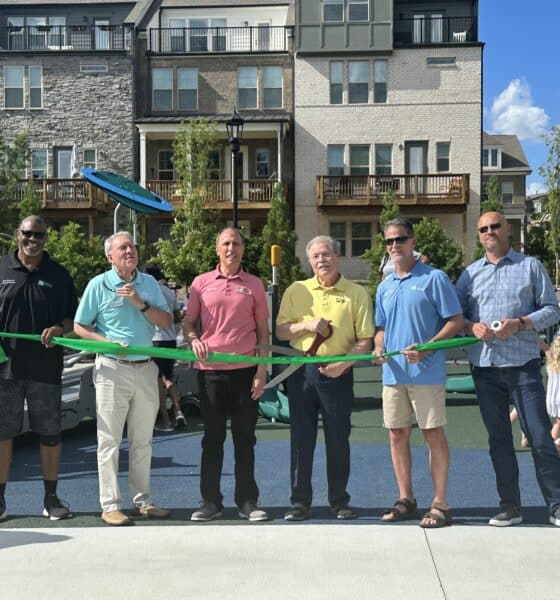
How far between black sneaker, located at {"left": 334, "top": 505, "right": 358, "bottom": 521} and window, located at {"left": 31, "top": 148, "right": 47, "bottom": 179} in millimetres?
35326

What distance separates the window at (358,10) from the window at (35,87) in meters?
13.9

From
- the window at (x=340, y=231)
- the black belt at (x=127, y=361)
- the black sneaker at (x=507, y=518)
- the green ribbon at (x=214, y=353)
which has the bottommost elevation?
the black sneaker at (x=507, y=518)

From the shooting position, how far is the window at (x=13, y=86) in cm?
3956

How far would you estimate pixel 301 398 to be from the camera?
6535 mm

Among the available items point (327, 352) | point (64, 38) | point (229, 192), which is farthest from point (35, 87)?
point (327, 352)

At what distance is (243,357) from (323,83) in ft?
111

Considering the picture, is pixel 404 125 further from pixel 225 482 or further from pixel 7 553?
pixel 7 553

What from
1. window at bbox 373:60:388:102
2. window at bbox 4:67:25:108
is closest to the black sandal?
window at bbox 373:60:388:102

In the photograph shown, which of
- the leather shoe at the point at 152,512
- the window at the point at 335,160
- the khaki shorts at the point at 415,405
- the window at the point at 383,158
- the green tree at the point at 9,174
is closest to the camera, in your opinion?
the khaki shorts at the point at 415,405

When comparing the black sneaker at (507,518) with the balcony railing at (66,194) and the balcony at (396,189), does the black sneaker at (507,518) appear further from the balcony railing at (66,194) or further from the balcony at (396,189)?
the balcony railing at (66,194)

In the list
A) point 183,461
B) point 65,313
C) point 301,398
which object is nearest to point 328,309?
point 301,398

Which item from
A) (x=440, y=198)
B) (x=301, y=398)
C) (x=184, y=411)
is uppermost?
(x=440, y=198)

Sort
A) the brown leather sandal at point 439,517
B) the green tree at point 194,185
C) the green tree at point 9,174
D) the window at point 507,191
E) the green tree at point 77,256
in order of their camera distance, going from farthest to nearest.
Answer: the window at point 507,191
the green tree at point 9,174
the green tree at point 194,185
the green tree at point 77,256
the brown leather sandal at point 439,517

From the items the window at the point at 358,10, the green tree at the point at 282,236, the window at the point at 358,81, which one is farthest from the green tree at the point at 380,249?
the window at the point at 358,10
